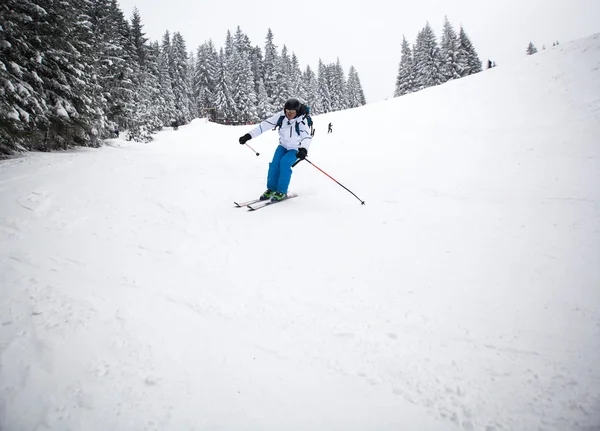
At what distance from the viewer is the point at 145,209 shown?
4.46 metres

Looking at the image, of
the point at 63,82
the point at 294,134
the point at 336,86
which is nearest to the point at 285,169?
the point at 294,134

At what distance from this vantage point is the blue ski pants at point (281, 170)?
5168 mm

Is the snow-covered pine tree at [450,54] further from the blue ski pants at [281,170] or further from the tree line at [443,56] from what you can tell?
the blue ski pants at [281,170]

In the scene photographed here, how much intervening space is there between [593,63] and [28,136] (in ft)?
73.2

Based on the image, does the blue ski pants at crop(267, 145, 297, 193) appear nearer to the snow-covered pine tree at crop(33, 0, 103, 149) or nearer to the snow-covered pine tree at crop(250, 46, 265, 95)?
the snow-covered pine tree at crop(33, 0, 103, 149)

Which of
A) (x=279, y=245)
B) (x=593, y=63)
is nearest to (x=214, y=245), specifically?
(x=279, y=245)

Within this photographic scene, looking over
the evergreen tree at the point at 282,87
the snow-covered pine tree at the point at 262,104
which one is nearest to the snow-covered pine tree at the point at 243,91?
the snow-covered pine tree at the point at 262,104

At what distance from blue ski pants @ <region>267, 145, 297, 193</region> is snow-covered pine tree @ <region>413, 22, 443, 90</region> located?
1604 inches

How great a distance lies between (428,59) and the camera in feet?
122

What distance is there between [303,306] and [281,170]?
327cm

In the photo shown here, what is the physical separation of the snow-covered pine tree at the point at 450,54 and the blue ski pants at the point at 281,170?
41510mm

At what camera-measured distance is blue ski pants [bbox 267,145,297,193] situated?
517 cm

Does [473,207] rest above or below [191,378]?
above

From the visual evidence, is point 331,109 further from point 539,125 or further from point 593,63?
point 539,125
